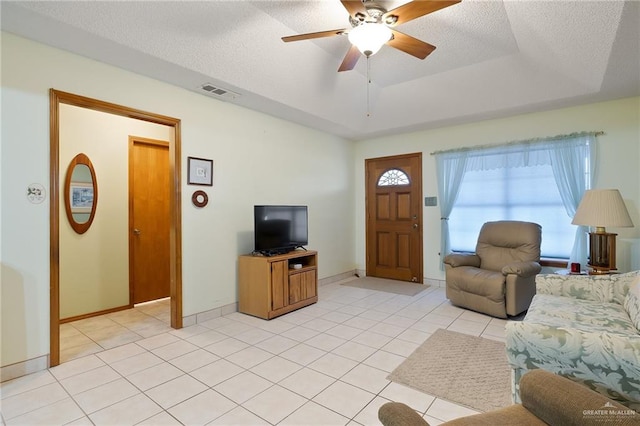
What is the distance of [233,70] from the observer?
3105 mm

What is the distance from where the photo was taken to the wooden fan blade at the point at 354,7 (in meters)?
2.04

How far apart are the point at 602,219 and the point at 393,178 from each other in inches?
115

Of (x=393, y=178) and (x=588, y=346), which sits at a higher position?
(x=393, y=178)

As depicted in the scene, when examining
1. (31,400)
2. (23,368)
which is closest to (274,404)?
(31,400)

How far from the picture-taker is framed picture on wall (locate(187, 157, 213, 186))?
3355 mm

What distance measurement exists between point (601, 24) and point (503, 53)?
47.6 inches

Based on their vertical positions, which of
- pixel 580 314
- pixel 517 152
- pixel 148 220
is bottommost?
pixel 580 314

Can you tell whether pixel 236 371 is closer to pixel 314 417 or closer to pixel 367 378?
pixel 314 417

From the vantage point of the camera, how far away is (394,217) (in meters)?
5.41

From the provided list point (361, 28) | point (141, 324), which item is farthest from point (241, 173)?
point (361, 28)

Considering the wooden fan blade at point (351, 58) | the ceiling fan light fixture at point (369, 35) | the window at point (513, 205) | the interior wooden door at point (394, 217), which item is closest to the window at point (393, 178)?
the interior wooden door at point (394, 217)

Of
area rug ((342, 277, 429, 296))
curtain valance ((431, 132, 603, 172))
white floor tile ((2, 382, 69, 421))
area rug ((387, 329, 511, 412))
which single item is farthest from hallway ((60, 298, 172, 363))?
curtain valance ((431, 132, 603, 172))

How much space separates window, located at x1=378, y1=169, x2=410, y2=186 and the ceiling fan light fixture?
326 centimetres

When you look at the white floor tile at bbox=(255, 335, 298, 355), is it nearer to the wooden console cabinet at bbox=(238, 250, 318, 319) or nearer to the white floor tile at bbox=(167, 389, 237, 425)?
the wooden console cabinet at bbox=(238, 250, 318, 319)
